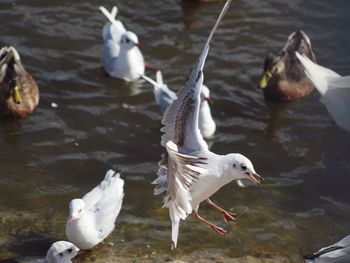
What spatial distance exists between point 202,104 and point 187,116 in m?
2.69

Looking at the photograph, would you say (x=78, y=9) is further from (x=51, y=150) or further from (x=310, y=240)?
(x=310, y=240)

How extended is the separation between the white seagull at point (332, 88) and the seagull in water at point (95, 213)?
196cm

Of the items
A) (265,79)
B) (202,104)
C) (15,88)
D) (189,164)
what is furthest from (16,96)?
(189,164)

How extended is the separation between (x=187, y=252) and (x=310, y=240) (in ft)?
3.99

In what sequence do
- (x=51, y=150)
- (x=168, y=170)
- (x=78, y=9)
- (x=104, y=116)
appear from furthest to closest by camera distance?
(x=78, y=9) < (x=104, y=116) < (x=51, y=150) < (x=168, y=170)

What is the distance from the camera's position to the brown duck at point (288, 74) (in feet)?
34.1

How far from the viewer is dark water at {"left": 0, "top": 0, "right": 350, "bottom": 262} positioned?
7637 millimetres

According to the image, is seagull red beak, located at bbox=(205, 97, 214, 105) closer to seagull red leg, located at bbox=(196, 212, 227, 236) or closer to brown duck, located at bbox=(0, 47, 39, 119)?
brown duck, located at bbox=(0, 47, 39, 119)

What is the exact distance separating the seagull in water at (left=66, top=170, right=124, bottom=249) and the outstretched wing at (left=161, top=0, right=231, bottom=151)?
2.89ft

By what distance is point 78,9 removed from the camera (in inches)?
456

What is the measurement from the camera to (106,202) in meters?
7.39

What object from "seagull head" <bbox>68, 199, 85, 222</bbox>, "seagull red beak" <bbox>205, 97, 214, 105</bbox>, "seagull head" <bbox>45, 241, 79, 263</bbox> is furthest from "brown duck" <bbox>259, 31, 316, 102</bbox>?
"seagull head" <bbox>45, 241, 79, 263</bbox>

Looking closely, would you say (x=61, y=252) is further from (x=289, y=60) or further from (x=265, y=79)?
(x=289, y=60)

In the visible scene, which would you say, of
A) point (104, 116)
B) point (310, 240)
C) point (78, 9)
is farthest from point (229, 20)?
point (310, 240)
